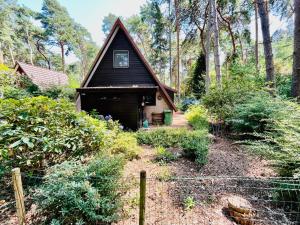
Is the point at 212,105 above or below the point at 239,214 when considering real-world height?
above

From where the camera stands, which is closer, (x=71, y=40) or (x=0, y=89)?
(x=0, y=89)

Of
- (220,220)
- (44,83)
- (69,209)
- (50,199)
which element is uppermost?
(44,83)

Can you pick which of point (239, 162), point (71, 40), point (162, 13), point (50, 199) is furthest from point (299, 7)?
point (71, 40)

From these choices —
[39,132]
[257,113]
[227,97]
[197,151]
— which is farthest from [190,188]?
[227,97]

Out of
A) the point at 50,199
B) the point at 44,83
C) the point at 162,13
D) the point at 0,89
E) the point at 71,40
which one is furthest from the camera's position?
the point at 71,40

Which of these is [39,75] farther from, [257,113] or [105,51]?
[257,113]

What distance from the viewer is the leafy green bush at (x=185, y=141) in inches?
186

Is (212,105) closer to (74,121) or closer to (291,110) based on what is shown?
(291,110)

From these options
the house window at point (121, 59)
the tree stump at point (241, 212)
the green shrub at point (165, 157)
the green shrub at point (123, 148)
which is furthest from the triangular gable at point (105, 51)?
the tree stump at point (241, 212)

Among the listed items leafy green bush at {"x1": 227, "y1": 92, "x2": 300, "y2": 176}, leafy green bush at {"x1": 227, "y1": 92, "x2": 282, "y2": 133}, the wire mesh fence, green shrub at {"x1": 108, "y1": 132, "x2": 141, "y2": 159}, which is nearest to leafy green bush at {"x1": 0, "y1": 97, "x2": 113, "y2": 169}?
the wire mesh fence

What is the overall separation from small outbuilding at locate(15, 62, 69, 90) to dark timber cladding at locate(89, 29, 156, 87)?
642 cm

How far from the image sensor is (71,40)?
2317 centimetres

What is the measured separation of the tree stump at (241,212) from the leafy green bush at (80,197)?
71.4 inches

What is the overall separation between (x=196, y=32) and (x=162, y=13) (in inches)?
166
